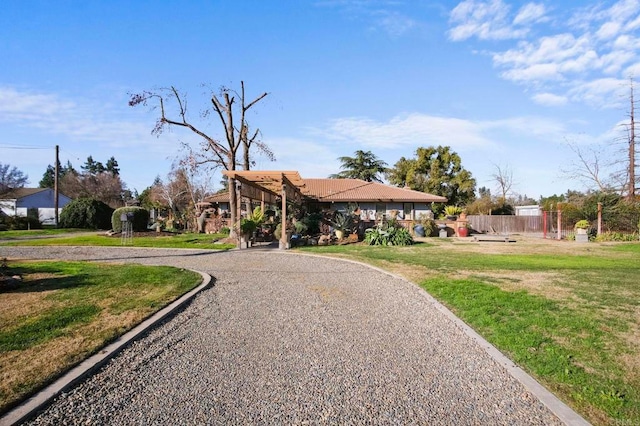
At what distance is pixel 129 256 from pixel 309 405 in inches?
464

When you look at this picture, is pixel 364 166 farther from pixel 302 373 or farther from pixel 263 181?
pixel 302 373

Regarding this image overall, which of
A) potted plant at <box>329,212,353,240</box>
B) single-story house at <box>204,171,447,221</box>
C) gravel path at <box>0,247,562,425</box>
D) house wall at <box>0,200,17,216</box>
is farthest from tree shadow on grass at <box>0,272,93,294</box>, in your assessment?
house wall at <box>0,200,17,216</box>

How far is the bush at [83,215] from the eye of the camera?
30.8m

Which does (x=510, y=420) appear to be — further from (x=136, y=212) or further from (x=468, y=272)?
(x=136, y=212)

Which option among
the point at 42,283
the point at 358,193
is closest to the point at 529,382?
the point at 42,283

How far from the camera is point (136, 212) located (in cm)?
2277

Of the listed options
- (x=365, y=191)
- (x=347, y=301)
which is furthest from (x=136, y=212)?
(x=347, y=301)

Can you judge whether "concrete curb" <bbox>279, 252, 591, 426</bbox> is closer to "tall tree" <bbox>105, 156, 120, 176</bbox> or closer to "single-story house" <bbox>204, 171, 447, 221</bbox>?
"single-story house" <bbox>204, 171, 447, 221</bbox>

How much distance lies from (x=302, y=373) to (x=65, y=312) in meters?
3.72

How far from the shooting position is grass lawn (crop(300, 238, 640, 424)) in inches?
126

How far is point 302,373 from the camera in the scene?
365 centimetres

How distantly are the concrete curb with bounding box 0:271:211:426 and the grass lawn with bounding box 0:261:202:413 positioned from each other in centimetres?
8

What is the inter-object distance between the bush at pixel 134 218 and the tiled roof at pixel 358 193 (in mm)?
10010

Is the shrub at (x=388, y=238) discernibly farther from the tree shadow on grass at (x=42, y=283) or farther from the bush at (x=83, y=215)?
the bush at (x=83, y=215)
